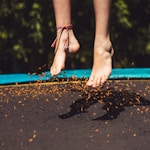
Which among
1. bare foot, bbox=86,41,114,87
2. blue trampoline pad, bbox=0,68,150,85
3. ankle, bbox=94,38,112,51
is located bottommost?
blue trampoline pad, bbox=0,68,150,85

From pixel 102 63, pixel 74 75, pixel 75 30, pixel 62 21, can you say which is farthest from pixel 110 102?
pixel 75 30

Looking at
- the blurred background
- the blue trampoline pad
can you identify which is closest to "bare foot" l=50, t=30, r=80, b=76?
the blue trampoline pad

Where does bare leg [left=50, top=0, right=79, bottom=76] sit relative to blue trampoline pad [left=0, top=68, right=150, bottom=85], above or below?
above

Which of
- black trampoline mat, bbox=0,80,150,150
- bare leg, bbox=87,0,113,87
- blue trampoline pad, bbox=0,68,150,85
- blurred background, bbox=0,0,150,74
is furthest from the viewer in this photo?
blurred background, bbox=0,0,150,74

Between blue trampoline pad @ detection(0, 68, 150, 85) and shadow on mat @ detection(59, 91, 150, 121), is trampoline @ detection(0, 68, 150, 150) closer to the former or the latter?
shadow on mat @ detection(59, 91, 150, 121)

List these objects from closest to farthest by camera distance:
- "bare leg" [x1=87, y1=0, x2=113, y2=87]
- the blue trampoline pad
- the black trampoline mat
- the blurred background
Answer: the black trampoline mat
"bare leg" [x1=87, y1=0, x2=113, y2=87]
the blue trampoline pad
the blurred background

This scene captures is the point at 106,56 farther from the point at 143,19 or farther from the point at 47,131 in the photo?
the point at 143,19

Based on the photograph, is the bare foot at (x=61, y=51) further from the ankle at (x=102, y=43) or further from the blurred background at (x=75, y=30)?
the blurred background at (x=75, y=30)

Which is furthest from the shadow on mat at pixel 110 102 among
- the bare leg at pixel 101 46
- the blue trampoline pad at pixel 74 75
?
the blue trampoline pad at pixel 74 75

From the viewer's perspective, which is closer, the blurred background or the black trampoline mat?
the black trampoline mat
